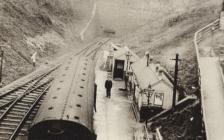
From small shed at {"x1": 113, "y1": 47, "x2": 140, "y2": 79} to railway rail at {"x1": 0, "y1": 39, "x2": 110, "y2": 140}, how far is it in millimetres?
5756

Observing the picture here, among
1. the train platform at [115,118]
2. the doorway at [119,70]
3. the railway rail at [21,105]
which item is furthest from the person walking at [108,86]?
the doorway at [119,70]

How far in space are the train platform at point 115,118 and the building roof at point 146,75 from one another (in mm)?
2184

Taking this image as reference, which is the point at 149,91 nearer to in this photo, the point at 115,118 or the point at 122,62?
the point at 115,118

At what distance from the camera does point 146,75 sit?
3000 centimetres

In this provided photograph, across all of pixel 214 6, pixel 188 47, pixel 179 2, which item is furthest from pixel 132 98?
pixel 179 2

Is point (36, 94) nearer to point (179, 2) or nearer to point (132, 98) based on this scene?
point (132, 98)

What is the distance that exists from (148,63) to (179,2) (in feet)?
146

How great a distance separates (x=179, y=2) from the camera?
243 ft

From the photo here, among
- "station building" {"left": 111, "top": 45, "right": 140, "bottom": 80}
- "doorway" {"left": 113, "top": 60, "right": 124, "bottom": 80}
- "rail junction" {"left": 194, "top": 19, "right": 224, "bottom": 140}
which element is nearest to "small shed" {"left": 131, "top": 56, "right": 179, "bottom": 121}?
"rail junction" {"left": 194, "top": 19, "right": 224, "bottom": 140}

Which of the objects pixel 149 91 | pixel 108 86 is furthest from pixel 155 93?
pixel 108 86

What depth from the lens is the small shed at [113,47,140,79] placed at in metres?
36.0

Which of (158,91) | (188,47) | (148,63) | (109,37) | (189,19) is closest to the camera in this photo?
(158,91)

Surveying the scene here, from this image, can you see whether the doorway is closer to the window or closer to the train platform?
the train platform

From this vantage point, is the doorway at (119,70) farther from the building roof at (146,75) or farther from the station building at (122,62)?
the building roof at (146,75)
